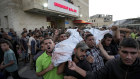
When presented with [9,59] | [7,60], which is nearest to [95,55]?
[9,59]

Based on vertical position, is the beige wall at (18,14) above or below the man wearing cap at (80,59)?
above

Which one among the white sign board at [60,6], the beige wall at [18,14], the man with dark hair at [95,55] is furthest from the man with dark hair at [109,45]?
the white sign board at [60,6]

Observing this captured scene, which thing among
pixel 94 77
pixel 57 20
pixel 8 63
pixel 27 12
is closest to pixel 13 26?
pixel 27 12

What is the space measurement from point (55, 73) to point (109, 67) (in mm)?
933

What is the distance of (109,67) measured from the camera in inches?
46.6

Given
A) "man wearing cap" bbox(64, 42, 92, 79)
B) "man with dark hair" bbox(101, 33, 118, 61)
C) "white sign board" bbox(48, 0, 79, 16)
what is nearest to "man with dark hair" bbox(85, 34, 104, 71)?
"man wearing cap" bbox(64, 42, 92, 79)

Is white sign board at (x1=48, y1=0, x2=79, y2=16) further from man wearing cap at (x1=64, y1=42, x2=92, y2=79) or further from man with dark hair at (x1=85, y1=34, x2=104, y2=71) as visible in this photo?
man wearing cap at (x1=64, y1=42, x2=92, y2=79)

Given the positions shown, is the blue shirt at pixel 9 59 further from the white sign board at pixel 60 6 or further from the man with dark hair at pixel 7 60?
the white sign board at pixel 60 6

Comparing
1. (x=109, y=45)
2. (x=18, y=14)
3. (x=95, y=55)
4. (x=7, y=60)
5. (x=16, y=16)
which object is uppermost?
(x=18, y=14)

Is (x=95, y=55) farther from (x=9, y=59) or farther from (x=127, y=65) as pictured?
(x=9, y=59)

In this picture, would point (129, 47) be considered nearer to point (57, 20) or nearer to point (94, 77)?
point (94, 77)

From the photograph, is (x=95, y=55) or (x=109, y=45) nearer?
(x=95, y=55)

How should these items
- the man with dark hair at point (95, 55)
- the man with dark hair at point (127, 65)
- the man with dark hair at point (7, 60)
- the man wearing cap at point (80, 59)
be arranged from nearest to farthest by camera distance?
the man with dark hair at point (127, 65) < the man wearing cap at point (80, 59) < the man with dark hair at point (95, 55) < the man with dark hair at point (7, 60)

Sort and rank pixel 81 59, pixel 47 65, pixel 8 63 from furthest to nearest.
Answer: pixel 8 63 → pixel 47 65 → pixel 81 59
